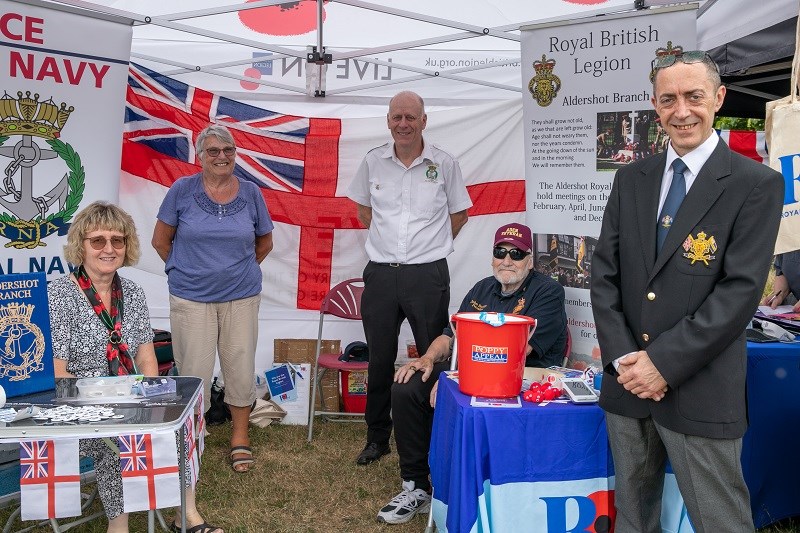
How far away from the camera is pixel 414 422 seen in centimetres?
354

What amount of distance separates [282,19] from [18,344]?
Result: 324 centimetres

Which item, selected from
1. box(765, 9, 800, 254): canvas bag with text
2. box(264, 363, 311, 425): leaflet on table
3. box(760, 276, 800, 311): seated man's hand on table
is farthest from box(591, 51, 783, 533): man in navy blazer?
box(264, 363, 311, 425): leaflet on table

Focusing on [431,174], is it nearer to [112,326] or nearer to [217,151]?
[217,151]

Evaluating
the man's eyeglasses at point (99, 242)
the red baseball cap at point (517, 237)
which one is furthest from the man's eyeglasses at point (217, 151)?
the red baseball cap at point (517, 237)

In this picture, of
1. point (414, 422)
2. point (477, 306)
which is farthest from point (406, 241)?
point (414, 422)

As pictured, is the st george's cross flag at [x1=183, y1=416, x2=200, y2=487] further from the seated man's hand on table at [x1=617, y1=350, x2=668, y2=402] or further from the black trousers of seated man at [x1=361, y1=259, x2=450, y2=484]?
the black trousers of seated man at [x1=361, y1=259, x2=450, y2=484]

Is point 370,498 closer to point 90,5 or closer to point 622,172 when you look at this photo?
point 622,172

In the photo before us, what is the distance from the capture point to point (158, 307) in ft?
17.9

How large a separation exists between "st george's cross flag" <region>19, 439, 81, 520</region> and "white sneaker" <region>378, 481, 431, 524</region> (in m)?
1.52

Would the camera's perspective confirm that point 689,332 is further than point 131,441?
No

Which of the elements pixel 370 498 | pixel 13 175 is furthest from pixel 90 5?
pixel 370 498

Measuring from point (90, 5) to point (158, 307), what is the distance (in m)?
2.17

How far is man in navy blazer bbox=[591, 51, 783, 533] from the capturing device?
201cm

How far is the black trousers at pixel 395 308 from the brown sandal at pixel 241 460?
0.76 meters
